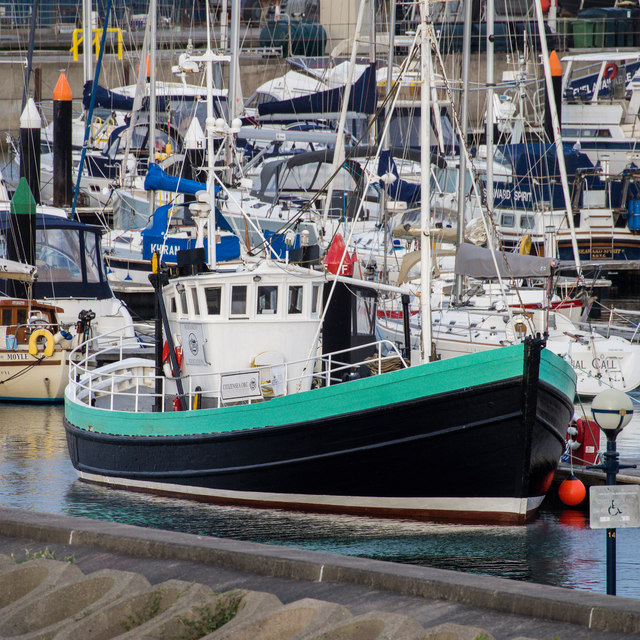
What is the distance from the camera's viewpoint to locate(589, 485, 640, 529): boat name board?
28.0ft

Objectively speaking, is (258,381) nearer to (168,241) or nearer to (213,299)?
(213,299)

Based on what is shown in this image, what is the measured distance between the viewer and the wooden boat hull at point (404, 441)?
13.0 meters

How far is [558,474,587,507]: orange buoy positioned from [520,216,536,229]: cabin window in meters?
22.3

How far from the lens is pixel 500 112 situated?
3866 centimetres

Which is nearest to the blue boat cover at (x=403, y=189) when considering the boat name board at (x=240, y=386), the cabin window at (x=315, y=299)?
the cabin window at (x=315, y=299)

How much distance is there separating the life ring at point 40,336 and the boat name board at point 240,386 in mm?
9475

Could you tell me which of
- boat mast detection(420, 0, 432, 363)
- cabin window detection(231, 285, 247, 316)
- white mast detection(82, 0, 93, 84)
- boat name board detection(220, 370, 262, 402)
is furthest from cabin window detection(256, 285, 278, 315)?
white mast detection(82, 0, 93, 84)

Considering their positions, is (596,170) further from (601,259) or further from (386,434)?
(386,434)

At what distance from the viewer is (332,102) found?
40.3m

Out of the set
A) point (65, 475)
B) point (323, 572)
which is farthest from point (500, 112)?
point (323, 572)

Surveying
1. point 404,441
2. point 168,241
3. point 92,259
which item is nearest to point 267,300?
point 404,441

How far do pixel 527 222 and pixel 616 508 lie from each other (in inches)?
1131

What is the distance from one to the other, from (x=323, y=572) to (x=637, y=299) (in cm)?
3276

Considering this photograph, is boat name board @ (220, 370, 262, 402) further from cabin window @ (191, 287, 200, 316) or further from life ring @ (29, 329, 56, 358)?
life ring @ (29, 329, 56, 358)
